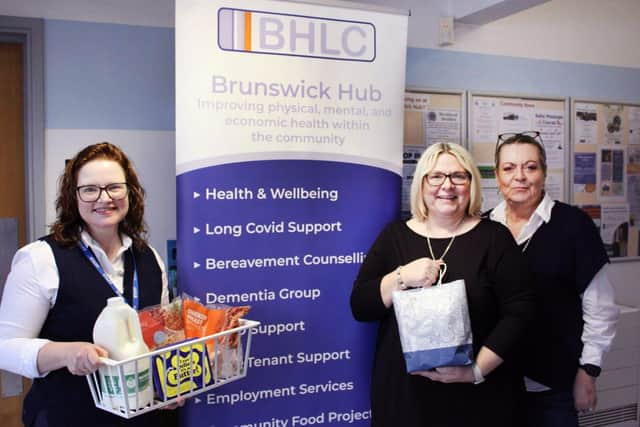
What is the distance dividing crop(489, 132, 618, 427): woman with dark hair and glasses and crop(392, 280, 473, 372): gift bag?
40 cm

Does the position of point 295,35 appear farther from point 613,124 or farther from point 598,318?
point 613,124

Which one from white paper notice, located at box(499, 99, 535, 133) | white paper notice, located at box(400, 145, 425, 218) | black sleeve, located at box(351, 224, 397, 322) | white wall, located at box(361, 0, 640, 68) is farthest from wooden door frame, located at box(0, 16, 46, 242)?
white paper notice, located at box(499, 99, 535, 133)

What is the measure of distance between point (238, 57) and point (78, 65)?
0.82m

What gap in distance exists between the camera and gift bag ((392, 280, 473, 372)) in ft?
4.73

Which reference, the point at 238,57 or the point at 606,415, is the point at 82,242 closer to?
the point at 238,57

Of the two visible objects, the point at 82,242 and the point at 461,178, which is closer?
the point at 82,242

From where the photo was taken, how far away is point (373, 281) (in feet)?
5.42

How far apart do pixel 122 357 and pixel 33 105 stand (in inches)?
51.5

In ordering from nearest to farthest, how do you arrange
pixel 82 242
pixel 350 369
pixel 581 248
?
pixel 82 242, pixel 581 248, pixel 350 369

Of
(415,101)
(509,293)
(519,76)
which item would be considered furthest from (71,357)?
(519,76)

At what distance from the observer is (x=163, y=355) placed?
128 centimetres

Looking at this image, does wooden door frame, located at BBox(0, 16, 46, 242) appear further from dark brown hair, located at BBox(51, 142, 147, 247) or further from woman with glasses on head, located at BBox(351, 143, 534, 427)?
woman with glasses on head, located at BBox(351, 143, 534, 427)

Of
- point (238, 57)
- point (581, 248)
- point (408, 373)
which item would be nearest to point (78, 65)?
point (238, 57)

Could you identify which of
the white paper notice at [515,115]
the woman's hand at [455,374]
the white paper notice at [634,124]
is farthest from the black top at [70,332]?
the white paper notice at [634,124]
